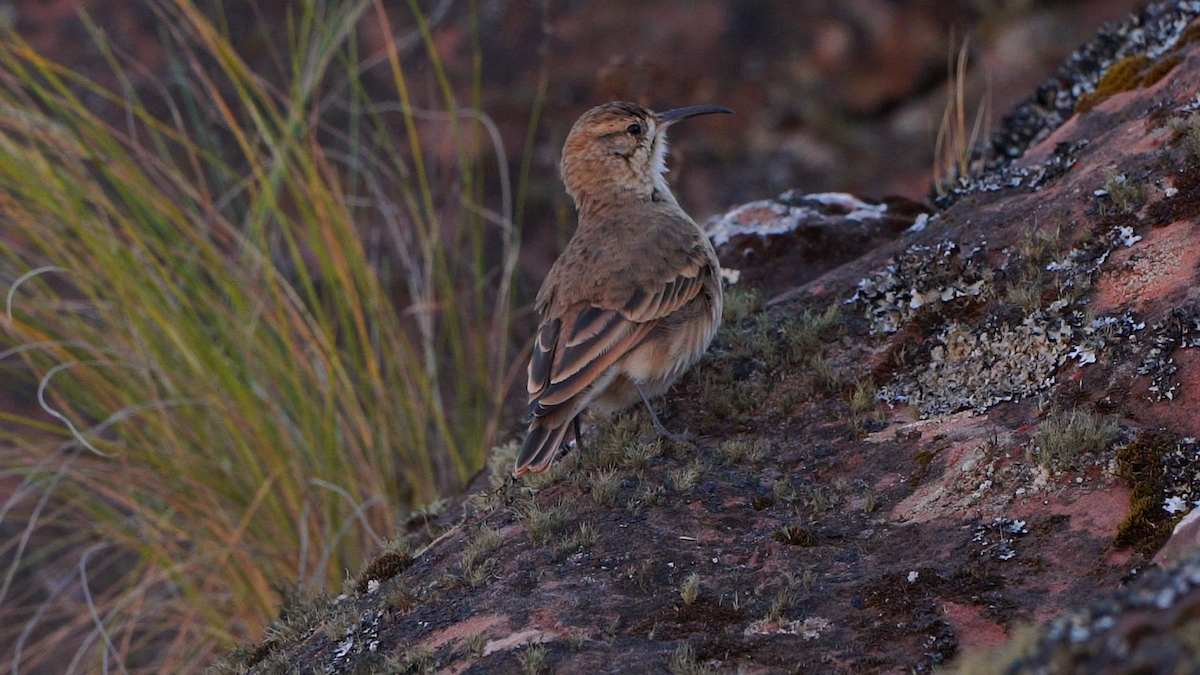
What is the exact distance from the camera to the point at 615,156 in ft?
19.8

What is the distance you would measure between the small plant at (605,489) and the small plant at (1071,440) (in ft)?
4.50

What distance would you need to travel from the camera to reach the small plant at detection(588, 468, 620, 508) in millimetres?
4211

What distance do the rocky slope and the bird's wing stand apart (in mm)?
276

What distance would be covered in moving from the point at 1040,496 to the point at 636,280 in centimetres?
198

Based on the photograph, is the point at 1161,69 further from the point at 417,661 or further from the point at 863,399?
the point at 417,661

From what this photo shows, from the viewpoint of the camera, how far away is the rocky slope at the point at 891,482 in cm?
343

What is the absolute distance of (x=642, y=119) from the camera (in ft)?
20.1

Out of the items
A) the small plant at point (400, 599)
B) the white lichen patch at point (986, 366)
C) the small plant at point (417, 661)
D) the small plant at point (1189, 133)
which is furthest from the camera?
the small plant at point (1189, 133)

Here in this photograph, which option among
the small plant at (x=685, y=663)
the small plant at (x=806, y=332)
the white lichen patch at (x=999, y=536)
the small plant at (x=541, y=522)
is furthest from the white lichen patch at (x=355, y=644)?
the small plant at (x=806, y=332)

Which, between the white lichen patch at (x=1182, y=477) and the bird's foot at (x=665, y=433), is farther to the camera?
the bird's foot at (x=665, y=433)

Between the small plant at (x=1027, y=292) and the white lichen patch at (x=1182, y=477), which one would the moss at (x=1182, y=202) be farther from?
the white lichen patch at (x=1182, y=477)

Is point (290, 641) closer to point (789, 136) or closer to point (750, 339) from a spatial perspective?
point (750, 339)

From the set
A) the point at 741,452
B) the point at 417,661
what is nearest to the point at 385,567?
the point at 417,661

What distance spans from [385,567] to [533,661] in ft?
4.25
